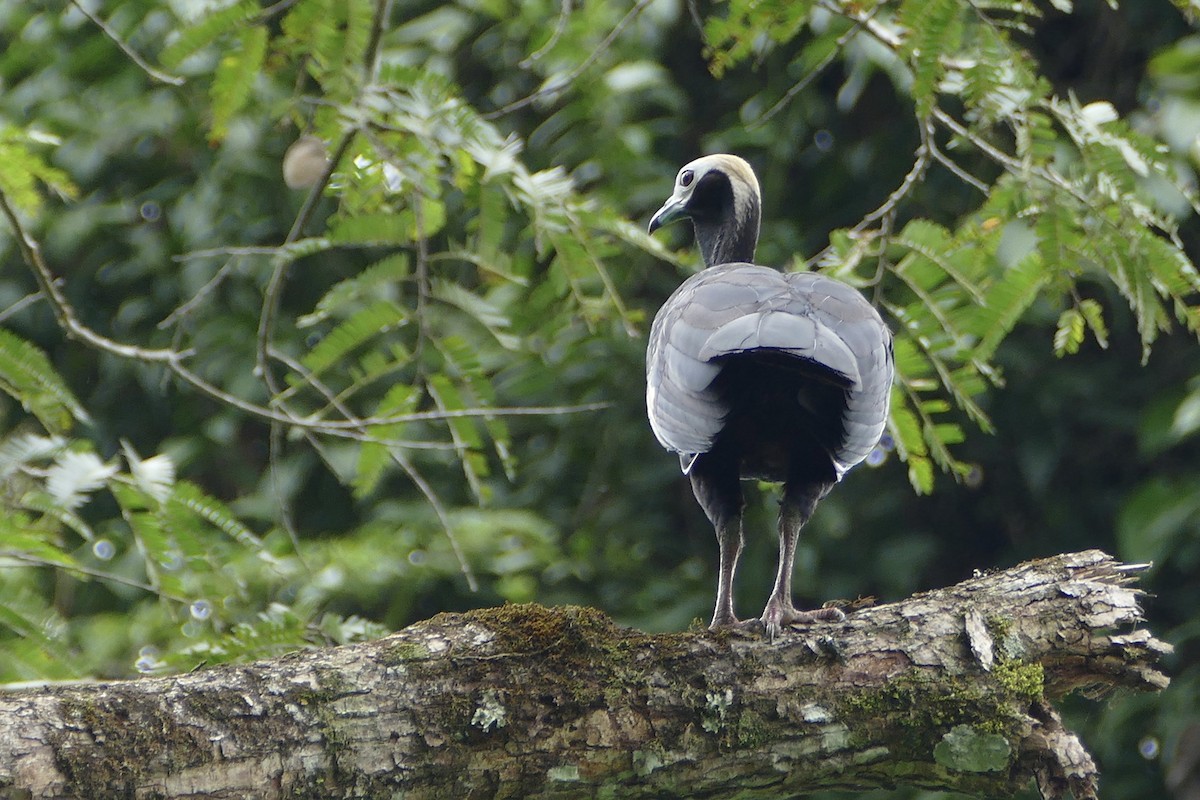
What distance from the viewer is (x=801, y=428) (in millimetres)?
4707

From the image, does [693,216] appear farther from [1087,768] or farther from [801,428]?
[1087,768]

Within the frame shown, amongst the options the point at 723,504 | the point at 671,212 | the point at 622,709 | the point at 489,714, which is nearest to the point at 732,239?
the point at 671,212

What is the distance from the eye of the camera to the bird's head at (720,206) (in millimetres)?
6145

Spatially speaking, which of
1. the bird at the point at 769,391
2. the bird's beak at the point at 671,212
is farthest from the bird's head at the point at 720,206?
the bird at the point at 769,391

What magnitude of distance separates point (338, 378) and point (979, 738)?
4.84 meters

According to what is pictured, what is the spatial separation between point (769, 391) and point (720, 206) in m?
1.88

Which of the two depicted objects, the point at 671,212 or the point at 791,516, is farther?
the point at 671,212

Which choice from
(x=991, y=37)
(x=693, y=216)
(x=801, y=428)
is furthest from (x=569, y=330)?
(x=991, y=37)

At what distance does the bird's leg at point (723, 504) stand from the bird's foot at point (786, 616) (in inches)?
16.1

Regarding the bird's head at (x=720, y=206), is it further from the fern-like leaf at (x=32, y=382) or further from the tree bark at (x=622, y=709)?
the fern-like leaf at (x=32, y=382)

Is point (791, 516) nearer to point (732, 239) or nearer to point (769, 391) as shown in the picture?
point (769, 391)

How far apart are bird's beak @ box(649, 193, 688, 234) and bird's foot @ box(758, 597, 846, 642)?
2.25m

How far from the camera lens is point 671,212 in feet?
20.5

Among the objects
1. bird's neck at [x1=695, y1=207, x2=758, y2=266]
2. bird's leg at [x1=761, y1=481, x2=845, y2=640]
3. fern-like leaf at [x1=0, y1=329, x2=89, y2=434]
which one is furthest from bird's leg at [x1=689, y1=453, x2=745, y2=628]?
fern-like leaf at [x1=0, y1=329, x2=89, y2=434]
